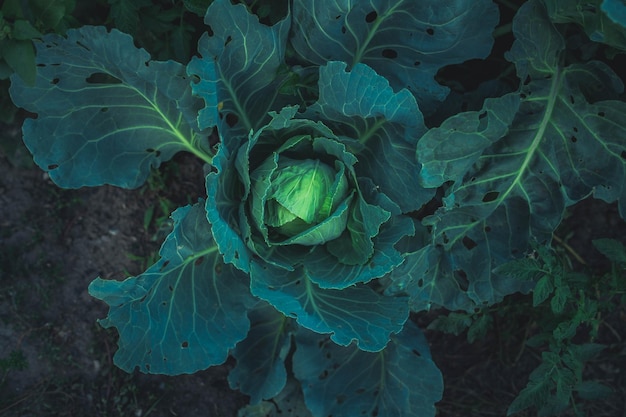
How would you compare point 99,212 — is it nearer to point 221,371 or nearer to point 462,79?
point 221,371

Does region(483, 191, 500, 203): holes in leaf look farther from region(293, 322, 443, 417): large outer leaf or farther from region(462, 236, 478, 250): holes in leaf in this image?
Answer: region(293, 322, 443, 417): large outer leaf

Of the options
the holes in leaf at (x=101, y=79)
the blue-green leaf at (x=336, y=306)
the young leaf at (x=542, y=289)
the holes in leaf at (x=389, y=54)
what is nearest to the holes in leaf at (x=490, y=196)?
the young leaf at (x=542, y=289)

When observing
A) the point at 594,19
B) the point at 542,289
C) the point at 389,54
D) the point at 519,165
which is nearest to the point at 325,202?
the point at 389,54

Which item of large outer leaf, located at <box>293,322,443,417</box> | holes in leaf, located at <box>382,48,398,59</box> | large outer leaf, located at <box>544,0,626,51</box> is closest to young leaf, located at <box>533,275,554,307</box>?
large outer leaf, located at <box>293,322,443,417</box>

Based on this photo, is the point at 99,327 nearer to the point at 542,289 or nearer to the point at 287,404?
the point at 287,404

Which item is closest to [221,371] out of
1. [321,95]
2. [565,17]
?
[321,95]

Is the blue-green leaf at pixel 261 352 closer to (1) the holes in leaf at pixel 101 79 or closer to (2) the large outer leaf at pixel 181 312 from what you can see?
(2) the large outer leaf at pixel 181 312
